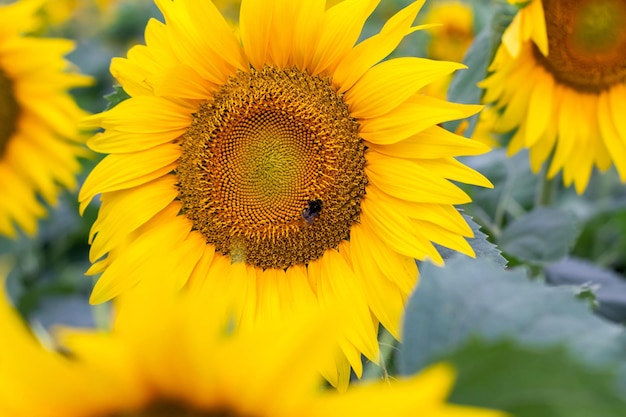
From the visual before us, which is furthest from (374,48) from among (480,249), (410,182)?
(480,249)

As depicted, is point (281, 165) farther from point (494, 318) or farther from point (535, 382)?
point (535, 382)

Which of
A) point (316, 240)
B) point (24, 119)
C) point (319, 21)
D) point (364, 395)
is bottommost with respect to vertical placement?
point (316, 240)

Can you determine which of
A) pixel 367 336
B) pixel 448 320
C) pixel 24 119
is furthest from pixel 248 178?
pixel 24 119

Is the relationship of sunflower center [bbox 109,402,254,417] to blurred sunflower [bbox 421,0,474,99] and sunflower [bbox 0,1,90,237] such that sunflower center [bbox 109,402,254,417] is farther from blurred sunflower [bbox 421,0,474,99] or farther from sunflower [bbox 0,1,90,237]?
blurred sunflower [bbox 421,0,474,99]

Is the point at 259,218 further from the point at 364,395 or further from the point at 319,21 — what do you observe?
the point at 364,395

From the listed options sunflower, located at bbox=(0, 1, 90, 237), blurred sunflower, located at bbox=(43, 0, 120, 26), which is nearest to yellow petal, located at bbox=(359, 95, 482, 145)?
sunflower, located at bbox=(0, 1, 90, 237)

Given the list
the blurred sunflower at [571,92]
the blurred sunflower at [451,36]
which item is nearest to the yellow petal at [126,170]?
the blurred sunflower at [571,92]
